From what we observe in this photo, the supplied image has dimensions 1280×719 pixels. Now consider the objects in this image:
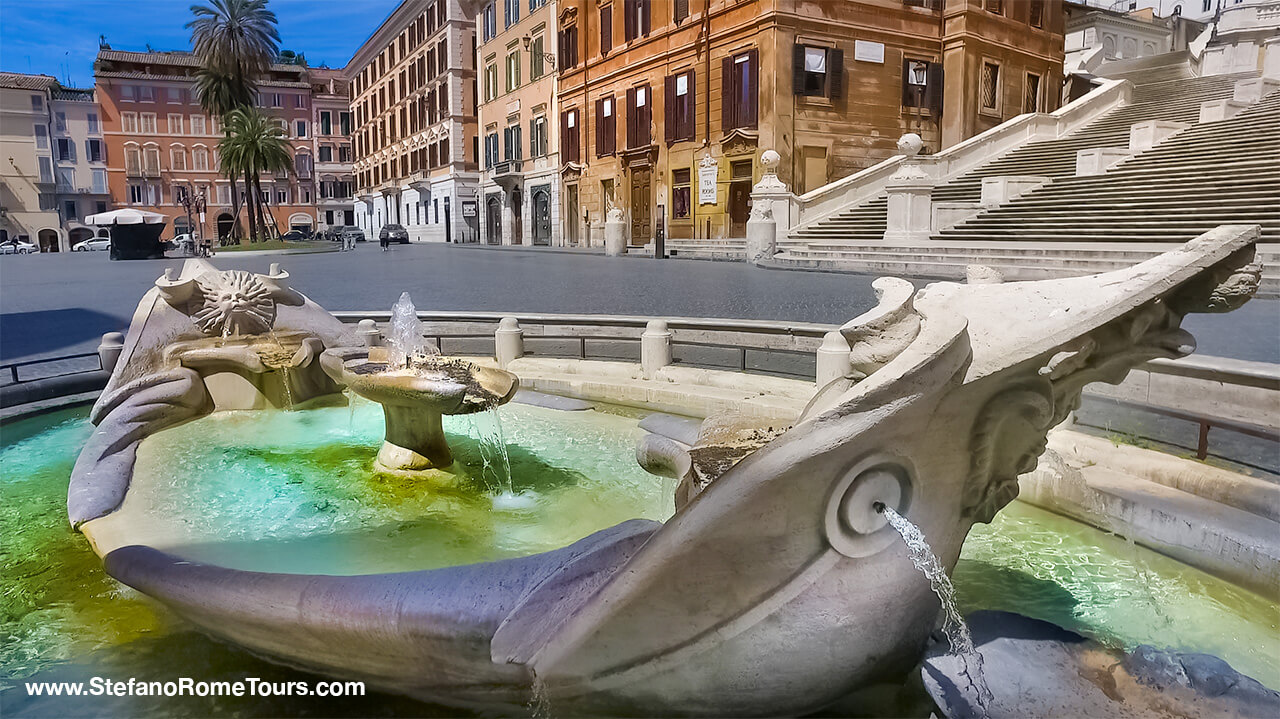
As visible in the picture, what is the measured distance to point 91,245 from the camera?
3494 cm

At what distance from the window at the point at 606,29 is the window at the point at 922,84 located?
420 inches

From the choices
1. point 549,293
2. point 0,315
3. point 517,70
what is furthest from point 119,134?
point 517,70

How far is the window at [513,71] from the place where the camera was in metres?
36.1

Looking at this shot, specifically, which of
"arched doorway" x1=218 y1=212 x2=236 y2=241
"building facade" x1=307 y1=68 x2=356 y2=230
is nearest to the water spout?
"arched doorway" x1=218 y1=212 x2=236 y2=241

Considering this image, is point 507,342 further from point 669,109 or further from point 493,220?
point 493,220

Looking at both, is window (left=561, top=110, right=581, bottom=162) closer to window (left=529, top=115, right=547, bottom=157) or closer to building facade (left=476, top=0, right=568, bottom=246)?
building facade (left=476, top=0, right=568, bottom=246)

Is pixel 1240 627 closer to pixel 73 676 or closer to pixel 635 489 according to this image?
pixel 635 489

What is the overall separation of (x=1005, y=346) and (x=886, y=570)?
551mm

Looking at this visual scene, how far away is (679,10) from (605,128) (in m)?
5.57

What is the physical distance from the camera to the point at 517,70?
119ft

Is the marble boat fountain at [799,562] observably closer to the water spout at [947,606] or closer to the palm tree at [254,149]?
the water spout at [947,606]

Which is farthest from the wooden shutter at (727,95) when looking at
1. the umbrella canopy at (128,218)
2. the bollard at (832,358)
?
the bollard at (832,358)

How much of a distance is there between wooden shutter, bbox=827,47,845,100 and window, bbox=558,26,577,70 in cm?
1175

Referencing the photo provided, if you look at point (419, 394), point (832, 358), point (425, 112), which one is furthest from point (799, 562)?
point (425, 112)
